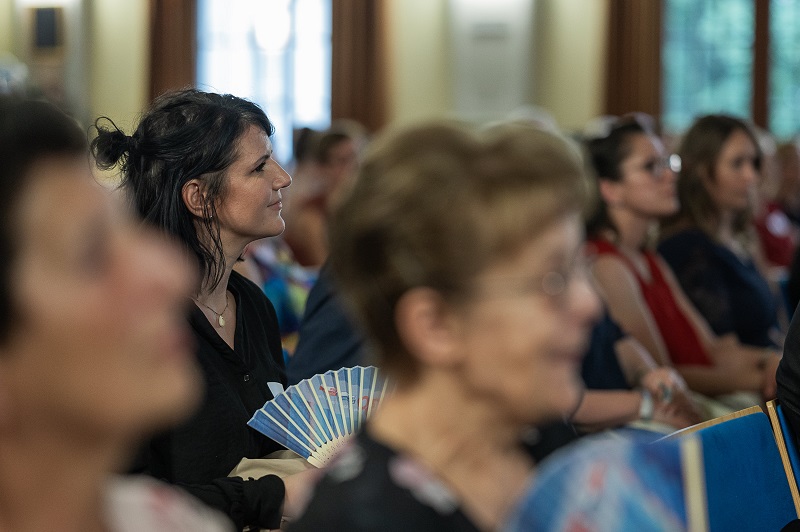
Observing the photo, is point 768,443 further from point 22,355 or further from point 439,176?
point 22,355

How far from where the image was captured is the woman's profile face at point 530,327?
1.11 metres

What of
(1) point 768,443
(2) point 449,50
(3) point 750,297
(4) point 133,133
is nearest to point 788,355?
(1) point 768,443

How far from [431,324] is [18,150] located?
0.47 meters

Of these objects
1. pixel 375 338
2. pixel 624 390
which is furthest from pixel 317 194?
pixel 375 338

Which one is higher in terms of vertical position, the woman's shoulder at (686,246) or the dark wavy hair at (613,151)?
the dark wavy hair at (613,151)

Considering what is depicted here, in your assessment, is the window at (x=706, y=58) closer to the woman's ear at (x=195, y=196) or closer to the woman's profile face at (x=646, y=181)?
the woman's profile face at (x=646, y=181)

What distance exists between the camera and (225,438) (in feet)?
7.11

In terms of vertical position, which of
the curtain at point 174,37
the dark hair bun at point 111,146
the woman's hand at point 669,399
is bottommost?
the woman's hand at point 669,399

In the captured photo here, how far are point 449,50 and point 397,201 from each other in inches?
432

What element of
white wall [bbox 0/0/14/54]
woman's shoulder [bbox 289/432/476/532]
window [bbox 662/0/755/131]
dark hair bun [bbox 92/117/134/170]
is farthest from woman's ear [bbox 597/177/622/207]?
white wall [bbox 0/0/14/54]

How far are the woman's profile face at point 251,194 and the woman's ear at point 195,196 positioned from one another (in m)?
0.04

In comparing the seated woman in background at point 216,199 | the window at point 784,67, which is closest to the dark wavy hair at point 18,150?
the seated woman in background at point 216,199

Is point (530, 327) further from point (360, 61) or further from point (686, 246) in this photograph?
point (360, 61)

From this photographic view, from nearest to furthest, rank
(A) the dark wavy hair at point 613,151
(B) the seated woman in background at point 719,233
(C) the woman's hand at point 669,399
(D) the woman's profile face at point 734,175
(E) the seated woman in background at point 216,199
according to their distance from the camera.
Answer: (E) the seated woman in background at point 216,199 → (C) the woman's hand at point 669,399 → (A) the dark wavy hair at point 613,151 → (B) the seated woman in background at point 719,233 → (D) the woman's profile face at point 734,175
